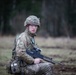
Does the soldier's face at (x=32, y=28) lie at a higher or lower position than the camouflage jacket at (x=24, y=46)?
higher

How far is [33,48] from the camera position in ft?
25.6

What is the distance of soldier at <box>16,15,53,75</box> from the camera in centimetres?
744

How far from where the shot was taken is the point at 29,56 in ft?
24.5

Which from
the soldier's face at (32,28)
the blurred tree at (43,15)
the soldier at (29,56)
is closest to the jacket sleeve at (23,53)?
the soldier at (29,56)

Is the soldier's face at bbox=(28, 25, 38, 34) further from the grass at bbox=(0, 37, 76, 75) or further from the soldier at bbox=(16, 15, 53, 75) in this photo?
the grass at bbox=(0, 37, 76, 75)

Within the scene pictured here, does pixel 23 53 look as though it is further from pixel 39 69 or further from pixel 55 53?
pixel 55 53

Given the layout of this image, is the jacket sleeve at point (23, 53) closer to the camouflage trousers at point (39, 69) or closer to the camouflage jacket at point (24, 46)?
the camouflage jacket at point (24, 46)

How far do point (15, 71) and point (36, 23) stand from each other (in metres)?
1.21

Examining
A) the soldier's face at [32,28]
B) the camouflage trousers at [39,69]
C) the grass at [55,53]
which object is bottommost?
the grass at [55,53]

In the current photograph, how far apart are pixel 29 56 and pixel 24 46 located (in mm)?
256

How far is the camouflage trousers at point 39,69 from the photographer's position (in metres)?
7.60

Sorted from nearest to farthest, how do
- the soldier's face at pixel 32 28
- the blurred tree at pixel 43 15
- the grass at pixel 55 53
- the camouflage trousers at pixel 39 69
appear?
the camouflage trousers at pixel 39 69
the soldier's face at pixel 32 28
the grass at pixel 55 53
the blurred tree at pixel 43 15

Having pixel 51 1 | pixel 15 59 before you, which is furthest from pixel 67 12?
pixel 15 59

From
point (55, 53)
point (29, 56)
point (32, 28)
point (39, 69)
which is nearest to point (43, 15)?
point (55, 53)
